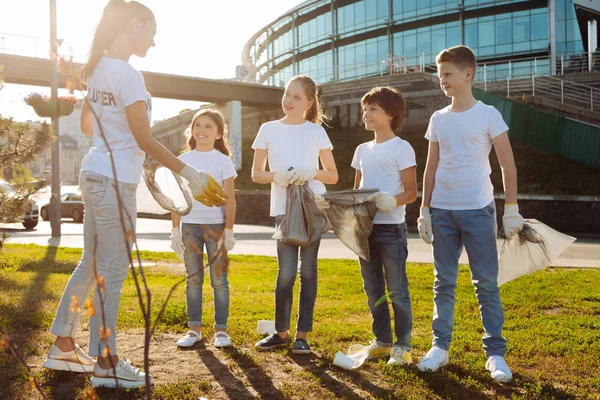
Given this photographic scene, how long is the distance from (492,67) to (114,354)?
3450 cm

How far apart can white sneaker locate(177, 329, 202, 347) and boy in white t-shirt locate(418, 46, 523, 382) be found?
1589 millimetres

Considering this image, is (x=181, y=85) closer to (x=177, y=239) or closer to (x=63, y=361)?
(x=177, y=239)

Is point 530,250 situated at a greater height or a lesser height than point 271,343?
greater

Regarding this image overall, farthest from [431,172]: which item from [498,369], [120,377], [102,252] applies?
[120,377]

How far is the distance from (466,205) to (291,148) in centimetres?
124

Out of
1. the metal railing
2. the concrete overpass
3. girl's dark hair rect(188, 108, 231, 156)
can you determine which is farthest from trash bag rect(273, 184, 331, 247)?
the concrete overpass

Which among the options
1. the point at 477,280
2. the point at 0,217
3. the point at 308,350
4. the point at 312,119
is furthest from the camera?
the point at 0,217

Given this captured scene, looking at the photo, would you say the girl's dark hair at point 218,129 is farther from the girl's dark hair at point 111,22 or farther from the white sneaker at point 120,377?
the white sneaker at point 120,377

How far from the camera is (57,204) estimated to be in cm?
1516

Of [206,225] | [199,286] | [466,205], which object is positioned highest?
[466,205]

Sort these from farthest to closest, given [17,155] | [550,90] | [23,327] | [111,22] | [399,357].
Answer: [550,90] → [17,155] → [23,327] → [399,357] → [111,22]

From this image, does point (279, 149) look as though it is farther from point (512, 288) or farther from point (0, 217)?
point (0, 217)

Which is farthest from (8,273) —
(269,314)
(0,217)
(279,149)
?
(279,149)

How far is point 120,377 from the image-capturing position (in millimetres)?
3078
